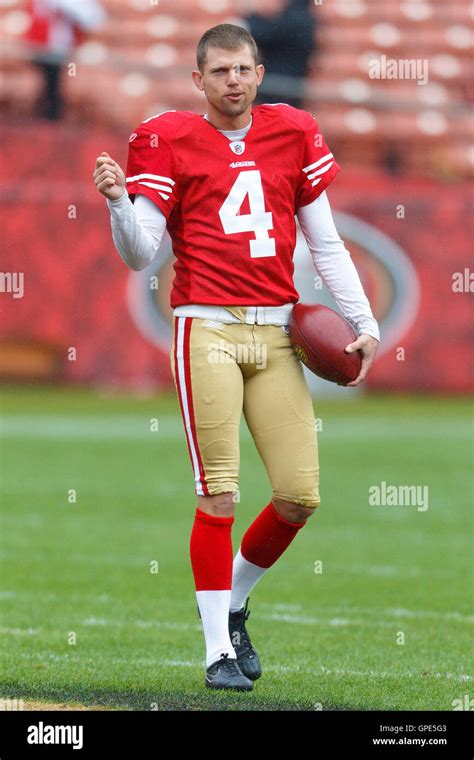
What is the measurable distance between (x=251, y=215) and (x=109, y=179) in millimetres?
463

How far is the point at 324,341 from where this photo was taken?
12.8 feet

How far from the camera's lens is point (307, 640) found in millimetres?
4785

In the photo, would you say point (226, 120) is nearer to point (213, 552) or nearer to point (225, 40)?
point (225, 40)

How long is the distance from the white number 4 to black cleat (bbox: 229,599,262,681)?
1111mm

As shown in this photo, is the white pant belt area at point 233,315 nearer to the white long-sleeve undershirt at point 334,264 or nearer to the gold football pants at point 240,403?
the gold football pants at point 240,403

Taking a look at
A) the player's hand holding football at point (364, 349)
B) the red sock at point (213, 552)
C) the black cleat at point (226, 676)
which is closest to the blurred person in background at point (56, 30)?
the player's hand holding football at point (364, 349)

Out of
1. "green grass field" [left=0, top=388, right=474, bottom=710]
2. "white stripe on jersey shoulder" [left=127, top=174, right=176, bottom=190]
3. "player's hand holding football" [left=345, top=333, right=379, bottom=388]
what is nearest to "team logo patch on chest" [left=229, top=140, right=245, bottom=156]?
"white stripe on jersey shoulder" [left=127, top=174, right=176, bottom=190]

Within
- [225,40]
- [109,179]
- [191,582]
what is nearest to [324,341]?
[109,179]

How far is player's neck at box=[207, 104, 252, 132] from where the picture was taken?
3.94 metres

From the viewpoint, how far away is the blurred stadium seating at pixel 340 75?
15.5m

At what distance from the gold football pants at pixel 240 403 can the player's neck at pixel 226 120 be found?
568 millimetres

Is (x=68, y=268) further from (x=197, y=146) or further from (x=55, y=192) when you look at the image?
(x=197, y=146)
